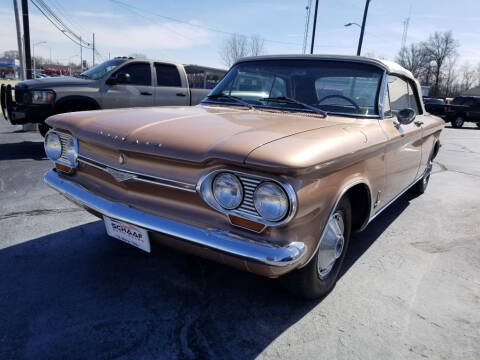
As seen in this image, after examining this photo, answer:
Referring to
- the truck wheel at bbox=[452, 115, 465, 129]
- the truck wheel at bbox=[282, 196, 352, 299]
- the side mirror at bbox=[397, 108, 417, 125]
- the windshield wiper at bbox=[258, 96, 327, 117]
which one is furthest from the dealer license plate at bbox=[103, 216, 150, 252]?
the truck wheel at bbox=[452, 115, 465, 129]

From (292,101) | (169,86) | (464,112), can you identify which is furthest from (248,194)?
(464,112)

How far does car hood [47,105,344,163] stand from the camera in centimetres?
193

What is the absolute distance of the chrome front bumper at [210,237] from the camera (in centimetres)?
178

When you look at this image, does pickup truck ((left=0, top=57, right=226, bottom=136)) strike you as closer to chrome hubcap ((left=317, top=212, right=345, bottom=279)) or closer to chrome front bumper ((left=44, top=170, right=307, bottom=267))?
chrome front bumper ((left=44, top=170, right=307, bottom=267))

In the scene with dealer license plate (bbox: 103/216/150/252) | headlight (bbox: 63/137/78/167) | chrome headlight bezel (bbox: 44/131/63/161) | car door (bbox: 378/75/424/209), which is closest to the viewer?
dealer license plate (bbox: 103/216/150/252)

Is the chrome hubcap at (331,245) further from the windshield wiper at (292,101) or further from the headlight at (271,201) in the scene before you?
the windshield wiper at (292,101)

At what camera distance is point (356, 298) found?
2582 millimetres

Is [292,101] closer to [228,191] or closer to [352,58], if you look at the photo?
[352,58]

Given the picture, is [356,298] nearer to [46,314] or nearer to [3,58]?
[46,314]

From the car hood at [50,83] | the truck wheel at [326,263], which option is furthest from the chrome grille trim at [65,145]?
the car hood at [50,83]

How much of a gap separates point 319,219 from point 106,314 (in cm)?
140

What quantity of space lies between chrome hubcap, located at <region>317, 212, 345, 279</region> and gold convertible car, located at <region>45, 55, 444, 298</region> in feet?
0.03

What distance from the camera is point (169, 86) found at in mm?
7891

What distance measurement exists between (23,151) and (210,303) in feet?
18.7
